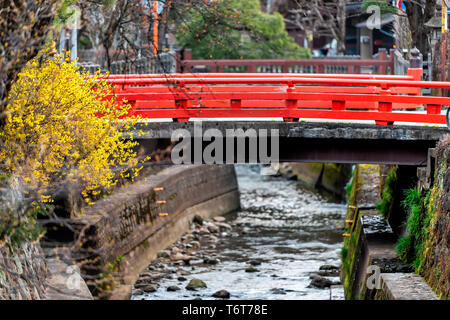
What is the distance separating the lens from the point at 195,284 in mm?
23906

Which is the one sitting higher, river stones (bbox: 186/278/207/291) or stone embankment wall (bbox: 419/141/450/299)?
stone embankment wall (bbox: 419/141/450/299)

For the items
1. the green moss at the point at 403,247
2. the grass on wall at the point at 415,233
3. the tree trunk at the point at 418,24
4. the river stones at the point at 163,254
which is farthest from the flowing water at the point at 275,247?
the tree trunk at the point at 418,24

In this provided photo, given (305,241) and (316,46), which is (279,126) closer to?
(305,241)

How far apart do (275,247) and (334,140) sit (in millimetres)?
8896

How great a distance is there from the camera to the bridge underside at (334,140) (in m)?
19.9

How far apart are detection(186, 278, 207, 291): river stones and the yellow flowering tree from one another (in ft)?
20.5

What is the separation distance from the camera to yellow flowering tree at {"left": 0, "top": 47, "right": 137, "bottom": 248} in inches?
610

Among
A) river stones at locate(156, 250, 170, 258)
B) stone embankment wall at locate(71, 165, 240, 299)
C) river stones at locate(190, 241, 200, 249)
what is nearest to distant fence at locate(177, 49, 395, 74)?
stone embankment wall at locate(71, 165, 240, 299)

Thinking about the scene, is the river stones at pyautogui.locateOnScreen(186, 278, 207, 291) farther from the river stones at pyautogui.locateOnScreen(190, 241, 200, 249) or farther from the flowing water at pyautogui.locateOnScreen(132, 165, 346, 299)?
the river stones at pyautogui.locateOnScreen(190, 241, 200, 249)

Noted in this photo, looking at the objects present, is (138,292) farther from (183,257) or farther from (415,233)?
(415,233)

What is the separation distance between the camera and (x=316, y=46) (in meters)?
61.7

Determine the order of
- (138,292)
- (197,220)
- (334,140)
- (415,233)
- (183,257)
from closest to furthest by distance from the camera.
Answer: (415,233)
(334,140)
(138,292)
(183,257)
(197,220)

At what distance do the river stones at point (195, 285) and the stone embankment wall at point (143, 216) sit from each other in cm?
143

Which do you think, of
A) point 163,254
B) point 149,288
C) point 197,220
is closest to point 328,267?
point 163,254
